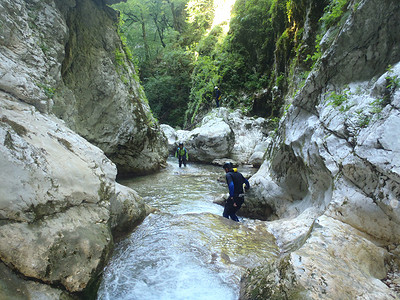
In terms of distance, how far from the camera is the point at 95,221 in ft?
10.5

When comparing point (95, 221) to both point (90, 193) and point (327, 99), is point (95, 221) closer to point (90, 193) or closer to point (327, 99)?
point (90, 193)

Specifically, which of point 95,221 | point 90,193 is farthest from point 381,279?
point 90,193

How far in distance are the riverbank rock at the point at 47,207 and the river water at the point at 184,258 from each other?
0.80 m

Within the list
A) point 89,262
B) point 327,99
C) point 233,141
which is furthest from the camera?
point 233,141

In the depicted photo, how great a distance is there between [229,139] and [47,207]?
45.8ft

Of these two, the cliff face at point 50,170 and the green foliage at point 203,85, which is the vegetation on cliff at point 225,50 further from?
the cliff face at point 50,170

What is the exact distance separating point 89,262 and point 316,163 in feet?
14.9

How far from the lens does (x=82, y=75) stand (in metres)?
8.85

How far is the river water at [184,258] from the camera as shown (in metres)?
3.23

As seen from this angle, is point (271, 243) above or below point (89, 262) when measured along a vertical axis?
below

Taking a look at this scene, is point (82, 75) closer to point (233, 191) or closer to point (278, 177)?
point (233, 191)

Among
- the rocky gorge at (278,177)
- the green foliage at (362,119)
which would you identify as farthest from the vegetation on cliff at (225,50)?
the green foliage at (362,119)

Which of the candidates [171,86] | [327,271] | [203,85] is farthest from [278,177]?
[171,86]

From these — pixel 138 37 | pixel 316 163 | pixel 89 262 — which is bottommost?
pixel 89 262
